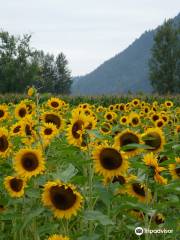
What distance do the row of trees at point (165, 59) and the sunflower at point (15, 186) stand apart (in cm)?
8076

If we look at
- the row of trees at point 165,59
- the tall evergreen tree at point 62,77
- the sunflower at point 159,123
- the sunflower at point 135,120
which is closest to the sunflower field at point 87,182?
the sunflower at point 159,123

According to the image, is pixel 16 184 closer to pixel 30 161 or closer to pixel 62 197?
pixel 30 161

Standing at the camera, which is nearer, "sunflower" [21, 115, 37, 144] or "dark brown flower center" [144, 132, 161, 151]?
"dark brown flower center" [144, 132, 161, 151]

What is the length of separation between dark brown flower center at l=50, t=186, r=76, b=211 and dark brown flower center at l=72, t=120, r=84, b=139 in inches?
37.8

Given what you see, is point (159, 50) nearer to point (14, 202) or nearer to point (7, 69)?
point (7, 69)

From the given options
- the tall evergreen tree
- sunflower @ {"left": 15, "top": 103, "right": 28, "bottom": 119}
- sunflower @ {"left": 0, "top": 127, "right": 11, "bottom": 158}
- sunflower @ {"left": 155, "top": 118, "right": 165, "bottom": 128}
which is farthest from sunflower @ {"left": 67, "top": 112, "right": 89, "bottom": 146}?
the tall evergreen tree

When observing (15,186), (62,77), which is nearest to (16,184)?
(15,186)

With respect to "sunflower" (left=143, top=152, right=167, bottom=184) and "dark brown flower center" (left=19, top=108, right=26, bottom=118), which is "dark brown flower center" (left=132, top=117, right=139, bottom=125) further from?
"sunflower" (left=143, top=152, right=167, bottom=184)

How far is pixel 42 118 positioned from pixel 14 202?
59.8 inches

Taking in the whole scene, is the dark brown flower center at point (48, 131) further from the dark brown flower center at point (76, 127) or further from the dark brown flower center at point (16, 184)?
the dark brown flower center at point (16, 184)

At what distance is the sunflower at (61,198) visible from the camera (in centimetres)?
308

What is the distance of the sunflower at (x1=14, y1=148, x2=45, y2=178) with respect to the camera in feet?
12.2

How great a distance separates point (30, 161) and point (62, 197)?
2.39ft

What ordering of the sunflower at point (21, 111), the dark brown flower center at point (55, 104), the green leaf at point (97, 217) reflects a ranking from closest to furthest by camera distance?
the green leaf at point (97, 217), the sunflower at point (21, 111), the dark brown flower center at point (55, 104)
